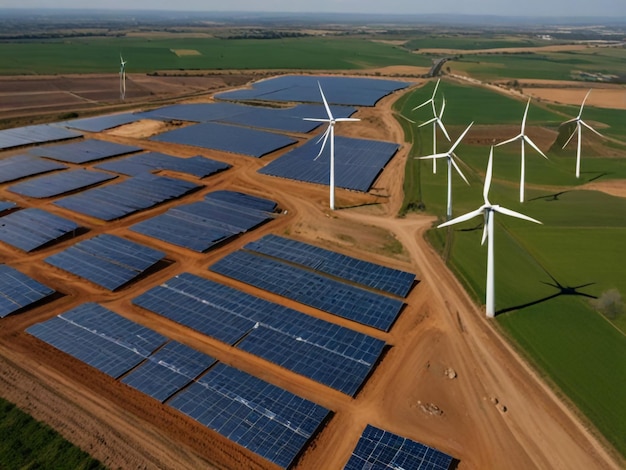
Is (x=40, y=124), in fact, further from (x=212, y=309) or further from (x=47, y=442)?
(x=47, y=442)

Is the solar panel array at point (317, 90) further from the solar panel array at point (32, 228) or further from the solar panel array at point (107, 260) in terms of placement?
the solar panel array at point (107, 260)

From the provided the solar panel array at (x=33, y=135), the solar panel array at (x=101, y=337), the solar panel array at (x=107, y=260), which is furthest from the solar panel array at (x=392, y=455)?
the solar panel array at (x=33, y=135)

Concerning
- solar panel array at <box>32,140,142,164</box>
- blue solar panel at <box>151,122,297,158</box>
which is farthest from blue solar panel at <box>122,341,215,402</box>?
solar panel array at <box>32,140,142,164</box>

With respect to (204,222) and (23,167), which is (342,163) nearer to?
(204,222)

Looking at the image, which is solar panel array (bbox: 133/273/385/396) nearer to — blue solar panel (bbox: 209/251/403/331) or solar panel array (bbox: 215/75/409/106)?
blue solar panel (bbox: 209/251/403/331)

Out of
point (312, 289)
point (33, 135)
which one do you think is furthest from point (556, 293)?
point (33, 135)
